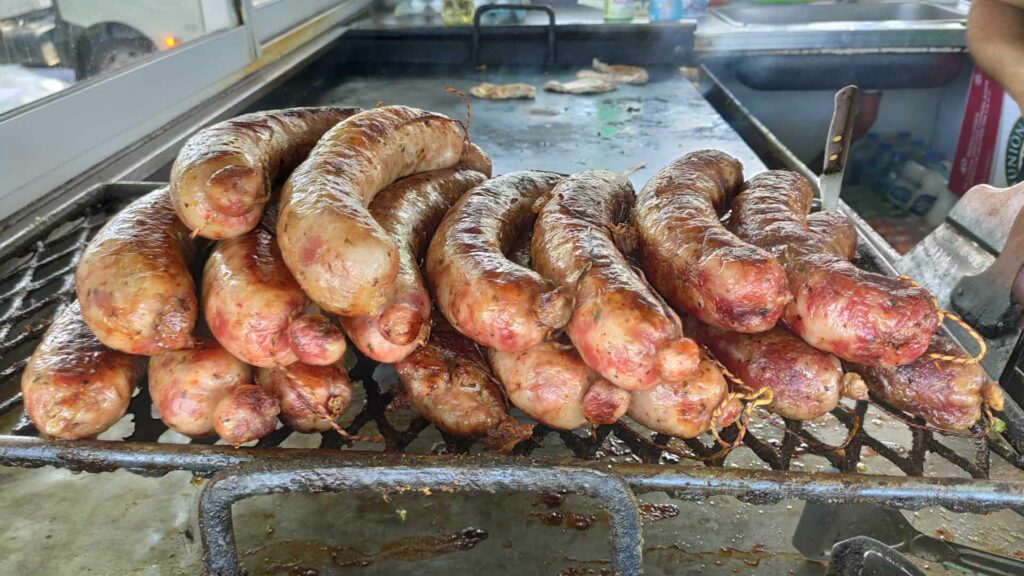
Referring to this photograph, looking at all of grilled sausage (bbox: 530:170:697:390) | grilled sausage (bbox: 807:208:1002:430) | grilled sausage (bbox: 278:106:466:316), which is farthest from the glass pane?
grilled sausage (bbox: 807:208:1002:430)

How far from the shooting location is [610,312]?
4.00 ft

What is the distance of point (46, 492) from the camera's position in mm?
1892

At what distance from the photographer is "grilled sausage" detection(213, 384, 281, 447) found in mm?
1266

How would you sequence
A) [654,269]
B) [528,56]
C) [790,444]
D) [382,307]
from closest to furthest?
[382,307] → [790,444] → [654,269] → [528,56]

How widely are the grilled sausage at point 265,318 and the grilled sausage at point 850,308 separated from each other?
937 millimetres

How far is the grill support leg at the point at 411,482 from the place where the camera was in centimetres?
117

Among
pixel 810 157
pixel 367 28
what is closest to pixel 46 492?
pixel 367 28

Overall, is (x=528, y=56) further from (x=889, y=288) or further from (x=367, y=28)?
(x=889, y=288)

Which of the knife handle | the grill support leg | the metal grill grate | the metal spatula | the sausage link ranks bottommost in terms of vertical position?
the metal spatula

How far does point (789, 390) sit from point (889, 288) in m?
0.28

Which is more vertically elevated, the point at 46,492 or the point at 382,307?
the point at 382,307

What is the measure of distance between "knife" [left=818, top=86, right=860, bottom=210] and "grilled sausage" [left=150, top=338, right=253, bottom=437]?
1.68 metres

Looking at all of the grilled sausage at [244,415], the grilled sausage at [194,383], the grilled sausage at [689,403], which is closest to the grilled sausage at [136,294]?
the grilled sausage at [194,383]

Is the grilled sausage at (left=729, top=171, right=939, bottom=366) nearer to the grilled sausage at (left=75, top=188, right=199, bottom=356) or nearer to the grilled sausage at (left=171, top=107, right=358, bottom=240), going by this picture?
the grilled sausage at (left=171, top=107, right=358, bottom=240)
